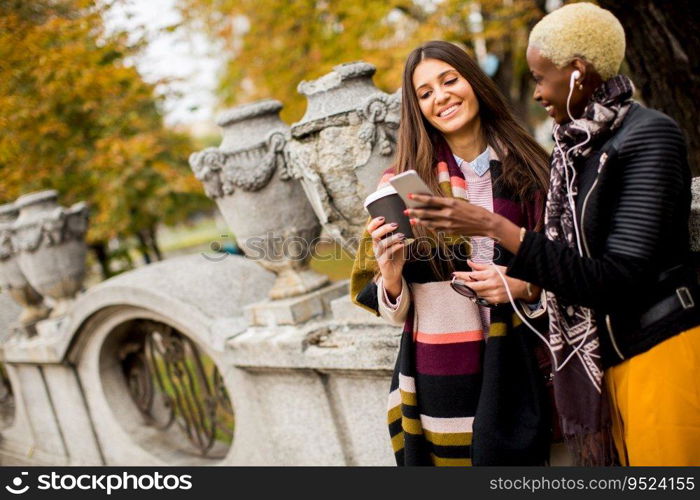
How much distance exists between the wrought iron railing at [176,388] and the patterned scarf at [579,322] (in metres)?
2.72

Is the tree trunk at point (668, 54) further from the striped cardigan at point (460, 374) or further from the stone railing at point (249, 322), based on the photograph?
the striped cardigan at point (460, 374)

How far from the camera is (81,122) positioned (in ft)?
30.5

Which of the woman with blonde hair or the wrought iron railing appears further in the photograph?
the wrought iron railing

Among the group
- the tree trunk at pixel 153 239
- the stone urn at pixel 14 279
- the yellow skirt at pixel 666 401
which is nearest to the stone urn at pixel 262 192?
the yellow skirt at pixel 666 401

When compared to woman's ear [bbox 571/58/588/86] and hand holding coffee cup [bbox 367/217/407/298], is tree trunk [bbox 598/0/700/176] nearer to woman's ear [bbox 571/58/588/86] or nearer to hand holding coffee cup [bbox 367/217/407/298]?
woman's ear [bbox 571/58/588/86]

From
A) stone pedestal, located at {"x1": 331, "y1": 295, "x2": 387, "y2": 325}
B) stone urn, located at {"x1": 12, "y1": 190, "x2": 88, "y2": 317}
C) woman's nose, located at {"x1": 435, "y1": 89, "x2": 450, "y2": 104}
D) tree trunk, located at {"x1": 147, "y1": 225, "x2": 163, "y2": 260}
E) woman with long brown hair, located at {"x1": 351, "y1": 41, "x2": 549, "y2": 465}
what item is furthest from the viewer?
tree trunk, located at {"x1": 147, "y1": 225, "x2": 163, "y2": 260}

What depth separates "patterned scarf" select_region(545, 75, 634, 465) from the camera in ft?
5.31

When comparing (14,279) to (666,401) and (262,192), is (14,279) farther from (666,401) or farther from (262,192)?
(666,401)

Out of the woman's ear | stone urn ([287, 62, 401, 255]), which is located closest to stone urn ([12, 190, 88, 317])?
stone urn ([287, 62, 401, 255])

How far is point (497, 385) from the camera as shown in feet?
6.33

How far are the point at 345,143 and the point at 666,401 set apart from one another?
68.3 inches

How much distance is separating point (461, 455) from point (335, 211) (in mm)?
1350

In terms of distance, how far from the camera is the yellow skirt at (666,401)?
1.62 metres

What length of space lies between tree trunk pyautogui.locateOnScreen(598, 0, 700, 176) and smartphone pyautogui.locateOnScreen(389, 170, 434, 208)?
2.74m
